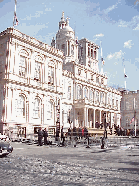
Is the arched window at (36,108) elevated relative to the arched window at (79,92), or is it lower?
lower

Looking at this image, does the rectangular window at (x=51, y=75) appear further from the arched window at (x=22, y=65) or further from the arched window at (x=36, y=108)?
the arched window at (x=22, y=65)

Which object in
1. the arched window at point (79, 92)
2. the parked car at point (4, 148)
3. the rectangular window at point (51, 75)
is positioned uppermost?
the rectangular window at point (51, 75)

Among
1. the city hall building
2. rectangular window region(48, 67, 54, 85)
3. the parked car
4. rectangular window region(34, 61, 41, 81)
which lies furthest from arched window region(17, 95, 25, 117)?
the parked car

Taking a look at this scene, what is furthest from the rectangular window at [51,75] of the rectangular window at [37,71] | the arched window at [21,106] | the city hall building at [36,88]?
the arched window at [21,106]

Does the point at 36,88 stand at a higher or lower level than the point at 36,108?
higher

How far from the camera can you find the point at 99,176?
254 inches

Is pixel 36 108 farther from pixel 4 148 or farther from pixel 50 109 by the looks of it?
pixel 4 148

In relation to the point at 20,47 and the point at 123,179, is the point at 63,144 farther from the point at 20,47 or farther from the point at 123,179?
the point at 20,47

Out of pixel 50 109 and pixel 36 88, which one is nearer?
pixel 36 88

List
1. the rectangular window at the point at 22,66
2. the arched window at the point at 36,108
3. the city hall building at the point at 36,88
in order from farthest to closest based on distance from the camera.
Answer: the arched window at the point at 36,108 → the rectangular window at the point at 22,66 → the city hall building at the point at 36,88

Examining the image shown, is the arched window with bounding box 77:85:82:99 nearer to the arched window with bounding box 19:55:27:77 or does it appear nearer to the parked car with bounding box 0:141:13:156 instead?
the arched window with bounding box 19:55:27:77

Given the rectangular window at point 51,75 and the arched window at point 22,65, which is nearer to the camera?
the arched window at point 22,65

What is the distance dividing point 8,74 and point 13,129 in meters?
6.84

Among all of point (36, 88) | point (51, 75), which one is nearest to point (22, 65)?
point (36, 88)
